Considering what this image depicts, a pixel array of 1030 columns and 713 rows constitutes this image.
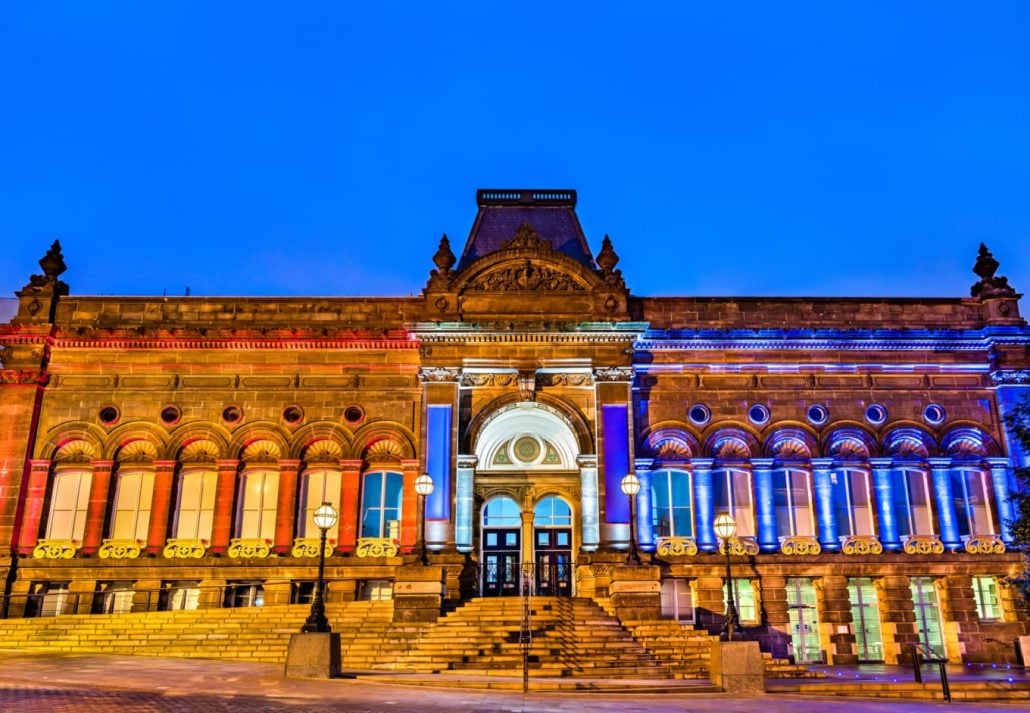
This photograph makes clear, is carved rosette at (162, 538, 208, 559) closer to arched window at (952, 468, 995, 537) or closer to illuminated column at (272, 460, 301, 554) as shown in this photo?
illuminated column at (272, 460, 301, 554)

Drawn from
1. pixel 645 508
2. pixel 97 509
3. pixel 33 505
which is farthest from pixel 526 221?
pixel 33 505

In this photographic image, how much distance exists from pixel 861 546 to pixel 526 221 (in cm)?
1741

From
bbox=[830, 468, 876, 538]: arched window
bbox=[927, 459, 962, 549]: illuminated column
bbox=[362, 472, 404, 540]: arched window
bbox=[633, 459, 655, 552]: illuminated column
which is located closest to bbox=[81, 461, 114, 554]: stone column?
bbox=[362, 472, 404, 540]: arched window

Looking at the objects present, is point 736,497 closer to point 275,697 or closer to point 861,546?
point 861,546

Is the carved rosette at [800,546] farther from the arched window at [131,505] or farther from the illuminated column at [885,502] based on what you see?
the arched window at [131,505]

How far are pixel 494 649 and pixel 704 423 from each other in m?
12.3

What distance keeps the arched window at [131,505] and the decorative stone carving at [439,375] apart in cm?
1026

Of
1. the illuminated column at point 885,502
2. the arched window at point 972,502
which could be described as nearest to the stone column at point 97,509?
the illuminated column at point 885,502

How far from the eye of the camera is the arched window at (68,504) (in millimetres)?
29203

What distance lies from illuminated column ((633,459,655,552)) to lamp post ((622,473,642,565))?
3.75ft

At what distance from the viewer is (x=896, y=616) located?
28109mm

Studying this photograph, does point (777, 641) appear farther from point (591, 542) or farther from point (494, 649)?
point (494, 649)

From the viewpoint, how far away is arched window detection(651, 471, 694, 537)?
29344 millimetres

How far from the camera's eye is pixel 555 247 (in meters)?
34.0
